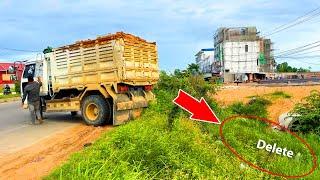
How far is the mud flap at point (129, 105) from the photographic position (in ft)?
46.5

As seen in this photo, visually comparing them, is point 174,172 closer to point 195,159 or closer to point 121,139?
point 195,159

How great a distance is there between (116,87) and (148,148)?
7472 millimetres

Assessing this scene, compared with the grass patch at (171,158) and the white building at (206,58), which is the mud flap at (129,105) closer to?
the grass patch at (171,158)

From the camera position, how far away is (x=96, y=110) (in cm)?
1491

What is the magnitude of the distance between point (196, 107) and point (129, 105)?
868cm

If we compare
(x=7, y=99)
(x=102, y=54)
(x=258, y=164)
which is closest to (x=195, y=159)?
(x=258, y=164)

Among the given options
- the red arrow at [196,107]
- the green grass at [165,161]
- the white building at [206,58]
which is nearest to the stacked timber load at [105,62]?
the green grass at [165,161]

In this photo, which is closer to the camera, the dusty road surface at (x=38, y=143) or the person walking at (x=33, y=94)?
the dusty road surface at (x=38, y=143)

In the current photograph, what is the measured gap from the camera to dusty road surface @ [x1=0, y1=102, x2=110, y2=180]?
808cm

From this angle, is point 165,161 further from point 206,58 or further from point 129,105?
point 206,58

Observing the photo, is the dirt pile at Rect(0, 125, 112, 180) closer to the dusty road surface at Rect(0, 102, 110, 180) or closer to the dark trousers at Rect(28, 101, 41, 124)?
the dusty road surface at Rect(0, 102, 110, 180)

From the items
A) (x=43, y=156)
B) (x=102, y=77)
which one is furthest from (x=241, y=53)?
(x=43, y=156)

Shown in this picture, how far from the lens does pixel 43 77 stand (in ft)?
53.7

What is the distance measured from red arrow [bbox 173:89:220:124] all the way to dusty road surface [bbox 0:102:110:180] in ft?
8.93
